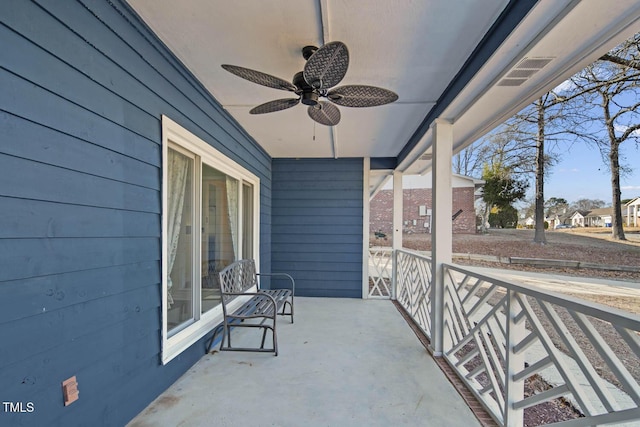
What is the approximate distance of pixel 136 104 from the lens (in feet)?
5.93

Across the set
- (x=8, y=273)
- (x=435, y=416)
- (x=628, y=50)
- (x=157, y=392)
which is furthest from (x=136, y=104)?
(x=628, y=50)

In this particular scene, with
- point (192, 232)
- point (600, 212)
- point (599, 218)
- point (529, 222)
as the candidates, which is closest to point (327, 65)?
point (192, 232)

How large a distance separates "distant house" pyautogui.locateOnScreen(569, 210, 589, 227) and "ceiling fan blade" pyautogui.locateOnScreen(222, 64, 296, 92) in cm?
884

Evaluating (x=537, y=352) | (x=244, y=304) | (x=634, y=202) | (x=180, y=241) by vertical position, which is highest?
(x=634, y=202)

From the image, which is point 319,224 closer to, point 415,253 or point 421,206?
point 415,253

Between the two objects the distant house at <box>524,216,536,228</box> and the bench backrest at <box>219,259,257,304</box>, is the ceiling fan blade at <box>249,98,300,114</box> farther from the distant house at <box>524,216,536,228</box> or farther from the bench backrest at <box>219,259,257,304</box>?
the distant house at <box>524,216,536,228</box>

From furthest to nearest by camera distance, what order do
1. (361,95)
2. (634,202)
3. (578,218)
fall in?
(578,218) < (634,202) < (361,95)

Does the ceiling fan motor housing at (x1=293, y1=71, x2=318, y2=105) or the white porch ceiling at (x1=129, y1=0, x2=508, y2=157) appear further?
the ceiling fan motor housing at (x1=293, y1=71, x2=318, y2=105)

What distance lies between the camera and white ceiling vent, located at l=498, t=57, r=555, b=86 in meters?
1.74

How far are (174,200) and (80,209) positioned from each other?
0.96m

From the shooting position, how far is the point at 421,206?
14.0m

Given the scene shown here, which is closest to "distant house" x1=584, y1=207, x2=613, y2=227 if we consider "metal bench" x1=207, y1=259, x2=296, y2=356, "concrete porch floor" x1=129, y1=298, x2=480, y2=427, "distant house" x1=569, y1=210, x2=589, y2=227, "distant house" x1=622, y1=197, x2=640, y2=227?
"distant house" x1=569, y1=210, x2=589, y2=227

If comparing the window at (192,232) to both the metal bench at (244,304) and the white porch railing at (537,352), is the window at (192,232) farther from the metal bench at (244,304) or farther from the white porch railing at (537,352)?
the white porch railing at (537,352)

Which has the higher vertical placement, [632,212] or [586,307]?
[632,212]
